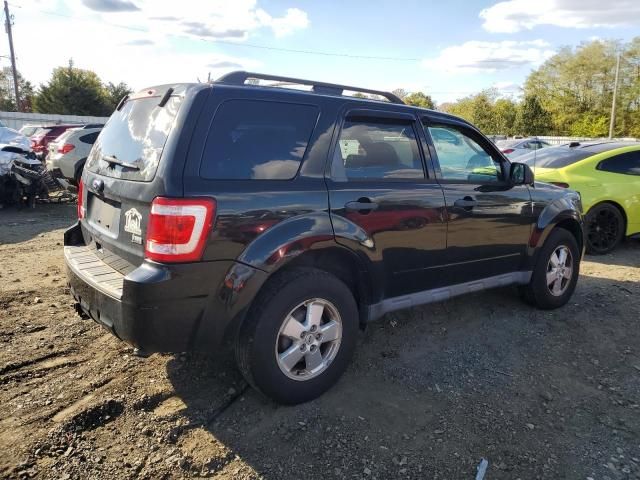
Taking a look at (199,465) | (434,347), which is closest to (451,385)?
(434,347)

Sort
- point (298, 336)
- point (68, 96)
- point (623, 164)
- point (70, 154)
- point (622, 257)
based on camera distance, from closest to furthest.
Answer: point (298, 336), point (622, 257), point (623, 164), point (70, 154), point (68, 96)

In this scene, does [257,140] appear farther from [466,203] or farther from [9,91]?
[9,91]

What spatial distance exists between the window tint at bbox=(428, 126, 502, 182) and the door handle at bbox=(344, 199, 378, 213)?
860 mm

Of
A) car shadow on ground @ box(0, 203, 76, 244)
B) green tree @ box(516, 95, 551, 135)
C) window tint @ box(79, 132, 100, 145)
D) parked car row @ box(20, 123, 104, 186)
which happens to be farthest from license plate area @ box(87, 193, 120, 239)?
green tree @ box(516, 95, 551, 135)

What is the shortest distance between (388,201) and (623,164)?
18.9ft

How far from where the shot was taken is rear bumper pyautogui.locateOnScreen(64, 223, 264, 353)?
2.62 meters

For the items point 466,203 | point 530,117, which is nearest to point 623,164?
point 466,203

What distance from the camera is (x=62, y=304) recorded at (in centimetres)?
471

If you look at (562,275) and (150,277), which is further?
(562,275)

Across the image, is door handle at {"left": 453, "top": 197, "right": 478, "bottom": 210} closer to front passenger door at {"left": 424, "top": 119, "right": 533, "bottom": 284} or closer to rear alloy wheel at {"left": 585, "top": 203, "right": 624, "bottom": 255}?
front passenger door at {"left": 424, "top": 119, "right": 533, "bottom": 284}

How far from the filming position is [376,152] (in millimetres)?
3590

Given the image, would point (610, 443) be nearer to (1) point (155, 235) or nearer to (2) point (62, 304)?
(1) point (155, 235)

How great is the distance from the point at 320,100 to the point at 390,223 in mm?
942

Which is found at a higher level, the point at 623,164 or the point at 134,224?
the point at 623,164
